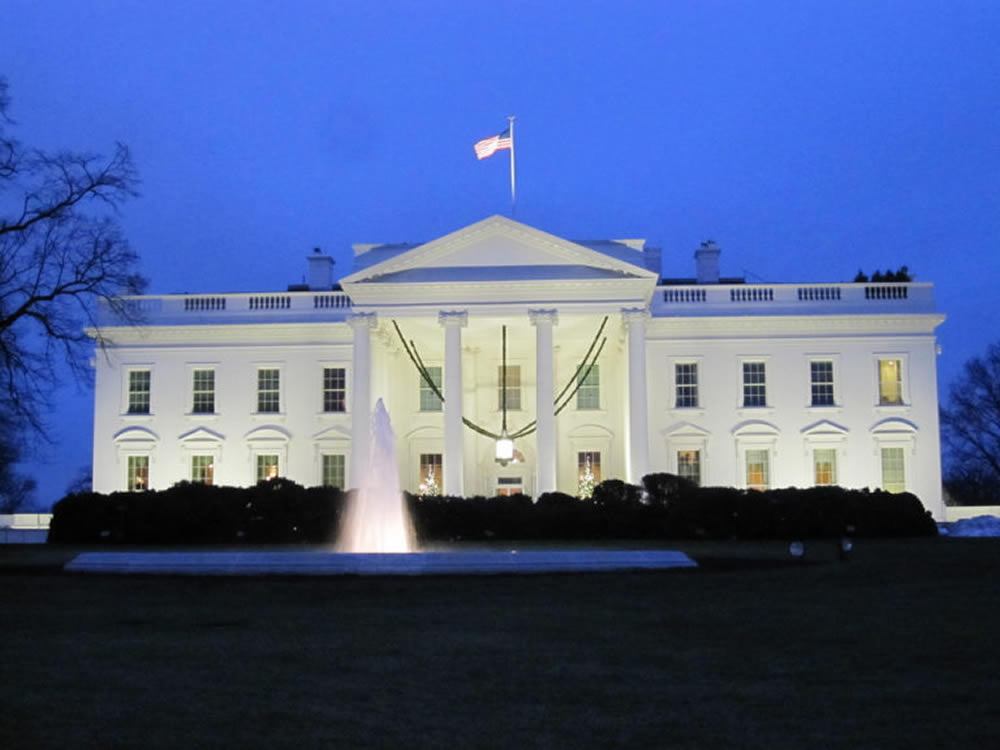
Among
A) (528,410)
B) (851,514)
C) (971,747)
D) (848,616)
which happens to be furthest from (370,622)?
(528,410)

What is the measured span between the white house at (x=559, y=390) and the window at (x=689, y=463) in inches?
2.7

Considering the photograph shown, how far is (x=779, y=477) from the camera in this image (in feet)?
134

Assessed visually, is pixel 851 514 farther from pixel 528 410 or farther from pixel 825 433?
pixel 528 410

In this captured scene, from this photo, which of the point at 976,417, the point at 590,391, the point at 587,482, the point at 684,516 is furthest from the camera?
the point at 976,417

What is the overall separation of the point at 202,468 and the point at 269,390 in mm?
3746

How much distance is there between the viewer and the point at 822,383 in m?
41.1

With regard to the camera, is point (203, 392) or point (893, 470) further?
point (203, 392)

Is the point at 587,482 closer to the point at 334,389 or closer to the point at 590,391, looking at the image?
the point at 590,391

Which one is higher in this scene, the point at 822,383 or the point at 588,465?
the point at 822,383

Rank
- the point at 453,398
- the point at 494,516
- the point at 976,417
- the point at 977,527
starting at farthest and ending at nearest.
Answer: the point at 976,417
the point at 453,398
the point at 977,527
the point at 494,516

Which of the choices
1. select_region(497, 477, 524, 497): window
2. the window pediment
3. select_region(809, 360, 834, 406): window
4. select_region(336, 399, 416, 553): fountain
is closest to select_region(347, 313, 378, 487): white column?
select_region(497, 477, 524, 497): window

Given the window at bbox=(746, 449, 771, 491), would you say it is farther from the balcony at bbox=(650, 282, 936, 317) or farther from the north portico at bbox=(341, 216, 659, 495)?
the balcony at bbox=(650, 282, 936, 317)

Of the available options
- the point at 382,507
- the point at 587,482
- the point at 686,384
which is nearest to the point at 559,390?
the point at 587,482

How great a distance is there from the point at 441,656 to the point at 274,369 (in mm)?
34029
